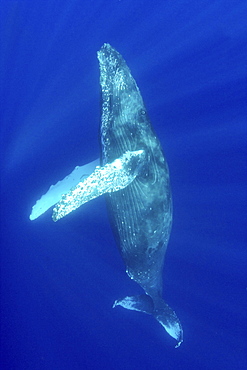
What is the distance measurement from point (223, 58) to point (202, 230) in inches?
233

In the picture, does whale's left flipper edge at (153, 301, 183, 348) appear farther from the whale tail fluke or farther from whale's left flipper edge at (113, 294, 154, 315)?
whale's left flipper edge at (113, 294, 154, 315)

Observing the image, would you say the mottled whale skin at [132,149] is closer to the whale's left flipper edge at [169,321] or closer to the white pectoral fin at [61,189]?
the white pectoral fin at [61,189]

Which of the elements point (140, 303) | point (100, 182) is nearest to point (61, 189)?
point (100, 182)

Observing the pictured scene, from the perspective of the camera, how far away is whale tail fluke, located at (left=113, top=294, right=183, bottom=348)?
7960 millimetres

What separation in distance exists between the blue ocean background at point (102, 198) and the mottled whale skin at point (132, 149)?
285 cm

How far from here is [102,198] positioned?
359 inches

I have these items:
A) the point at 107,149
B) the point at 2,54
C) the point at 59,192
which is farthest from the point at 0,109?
the point at 107,149

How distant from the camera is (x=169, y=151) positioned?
969 cm

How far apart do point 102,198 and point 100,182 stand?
14.5ft

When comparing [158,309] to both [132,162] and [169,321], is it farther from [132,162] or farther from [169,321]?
[132,162]

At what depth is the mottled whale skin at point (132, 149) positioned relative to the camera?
18.9 ft

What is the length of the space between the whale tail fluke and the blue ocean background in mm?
977

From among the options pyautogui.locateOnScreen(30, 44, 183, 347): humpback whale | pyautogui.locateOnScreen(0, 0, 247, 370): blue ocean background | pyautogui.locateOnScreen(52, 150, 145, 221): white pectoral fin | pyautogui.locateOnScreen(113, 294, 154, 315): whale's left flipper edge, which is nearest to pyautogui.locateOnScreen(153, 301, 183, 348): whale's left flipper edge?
pyautogui.locateOnScreen(113, 294, 154, 315): whale's left flipper edge

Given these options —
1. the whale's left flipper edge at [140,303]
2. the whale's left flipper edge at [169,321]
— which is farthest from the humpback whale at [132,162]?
the whale's left flipper edge at [169,321]
